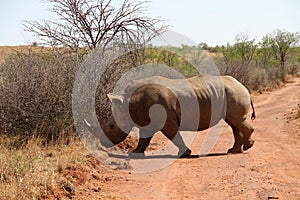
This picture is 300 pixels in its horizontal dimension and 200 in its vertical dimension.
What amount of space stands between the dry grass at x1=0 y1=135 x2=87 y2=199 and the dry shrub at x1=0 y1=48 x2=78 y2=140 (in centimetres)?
59

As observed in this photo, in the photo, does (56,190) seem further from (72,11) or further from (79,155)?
(72,11)

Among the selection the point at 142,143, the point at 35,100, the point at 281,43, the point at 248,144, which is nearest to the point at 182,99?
the point at 142,143

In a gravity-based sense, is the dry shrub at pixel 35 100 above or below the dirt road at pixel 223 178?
above

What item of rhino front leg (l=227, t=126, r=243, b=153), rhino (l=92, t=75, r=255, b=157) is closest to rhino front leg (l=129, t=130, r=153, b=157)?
rhino (l=92, t=75, r=255, b=157)

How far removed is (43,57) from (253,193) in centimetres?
595

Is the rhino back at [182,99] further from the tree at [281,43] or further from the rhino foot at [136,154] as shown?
the tree at [281,43]

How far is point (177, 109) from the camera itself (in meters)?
8.68

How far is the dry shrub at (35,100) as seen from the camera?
325 inches

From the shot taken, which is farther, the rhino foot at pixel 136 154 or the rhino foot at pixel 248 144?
the rhino foot at pixel 248 144

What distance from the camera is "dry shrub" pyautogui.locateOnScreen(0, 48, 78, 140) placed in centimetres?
825

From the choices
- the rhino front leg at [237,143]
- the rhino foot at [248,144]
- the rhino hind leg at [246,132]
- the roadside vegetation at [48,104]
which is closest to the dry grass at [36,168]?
the roadside vegetation at [48,104]

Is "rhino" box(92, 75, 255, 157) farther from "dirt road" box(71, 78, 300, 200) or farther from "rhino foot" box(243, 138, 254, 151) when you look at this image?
"dirt road" box(71, 78, 300, 200)

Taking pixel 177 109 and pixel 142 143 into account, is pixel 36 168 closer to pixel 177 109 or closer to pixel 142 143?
pixel 142 143

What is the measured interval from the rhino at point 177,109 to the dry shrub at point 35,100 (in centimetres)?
101
